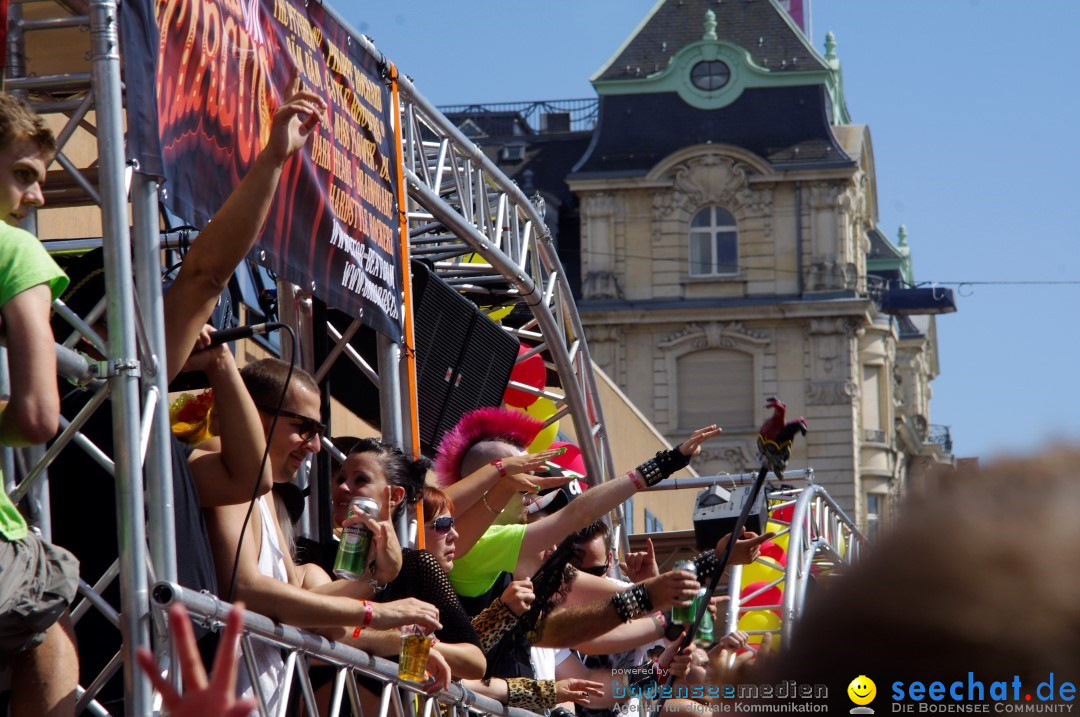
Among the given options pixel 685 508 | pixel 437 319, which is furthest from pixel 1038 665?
pixel 685 508

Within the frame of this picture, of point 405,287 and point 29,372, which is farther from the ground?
point 405,287

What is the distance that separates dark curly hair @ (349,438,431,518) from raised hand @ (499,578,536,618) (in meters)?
0.43

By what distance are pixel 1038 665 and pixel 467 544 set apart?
4571 millimetres

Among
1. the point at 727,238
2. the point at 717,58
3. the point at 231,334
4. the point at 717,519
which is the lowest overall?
the point at 717,519

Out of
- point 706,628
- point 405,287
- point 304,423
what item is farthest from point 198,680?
point 706,628

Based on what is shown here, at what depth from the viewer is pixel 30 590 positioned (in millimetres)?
2879

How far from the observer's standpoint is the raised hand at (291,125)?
12.3 ft

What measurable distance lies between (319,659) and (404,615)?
32cm

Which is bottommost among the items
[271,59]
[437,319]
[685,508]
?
[685,508]

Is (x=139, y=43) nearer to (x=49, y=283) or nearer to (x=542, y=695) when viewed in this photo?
(x=49, y=283)

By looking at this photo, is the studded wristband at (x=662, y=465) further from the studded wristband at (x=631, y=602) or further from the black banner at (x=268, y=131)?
the black banner at (x=268, y=131)

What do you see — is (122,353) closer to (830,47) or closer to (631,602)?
(631,602)

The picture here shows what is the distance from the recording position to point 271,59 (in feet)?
16.5

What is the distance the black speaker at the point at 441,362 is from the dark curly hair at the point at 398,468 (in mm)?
2178
